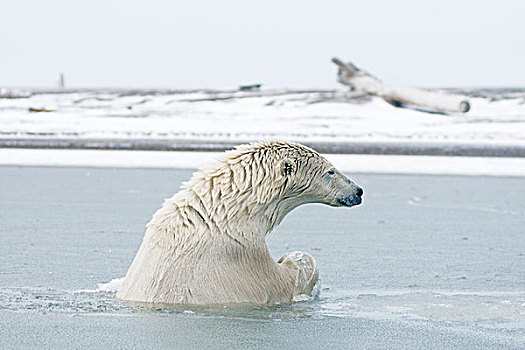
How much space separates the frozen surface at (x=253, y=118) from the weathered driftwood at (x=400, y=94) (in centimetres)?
26

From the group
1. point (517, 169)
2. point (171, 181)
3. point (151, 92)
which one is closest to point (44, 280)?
point (171, 181)

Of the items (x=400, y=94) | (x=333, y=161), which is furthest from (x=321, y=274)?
(x=400, y=94)

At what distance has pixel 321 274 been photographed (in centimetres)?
574

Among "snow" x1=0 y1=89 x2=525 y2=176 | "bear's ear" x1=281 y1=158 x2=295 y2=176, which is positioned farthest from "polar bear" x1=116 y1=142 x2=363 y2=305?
"snow" x1=0 y1=89 x2=525 y2=176

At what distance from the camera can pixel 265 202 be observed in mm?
4660

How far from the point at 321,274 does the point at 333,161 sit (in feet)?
27.4

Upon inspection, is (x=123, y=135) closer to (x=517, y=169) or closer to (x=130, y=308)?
(x=517, y=169)

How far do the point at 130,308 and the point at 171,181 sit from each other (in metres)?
7.21

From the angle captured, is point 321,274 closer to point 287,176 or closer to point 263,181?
point 287,176

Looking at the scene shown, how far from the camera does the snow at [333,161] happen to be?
1362 cm

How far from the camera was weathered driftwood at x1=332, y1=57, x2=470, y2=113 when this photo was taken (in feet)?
70.7

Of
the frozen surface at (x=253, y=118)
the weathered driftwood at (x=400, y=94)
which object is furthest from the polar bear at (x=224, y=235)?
the weathered driftwood at (x=400, y=94)

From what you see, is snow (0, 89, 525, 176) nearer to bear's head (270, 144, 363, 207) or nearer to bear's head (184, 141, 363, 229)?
bear's head (270, 144, 363, 207)

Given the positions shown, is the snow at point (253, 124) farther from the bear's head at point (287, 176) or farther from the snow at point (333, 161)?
the bear's head at point (287, 176)
